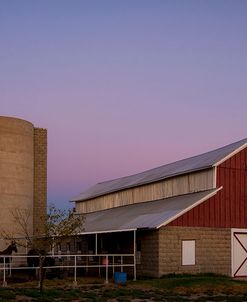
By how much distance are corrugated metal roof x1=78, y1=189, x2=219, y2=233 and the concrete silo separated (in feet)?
14.1

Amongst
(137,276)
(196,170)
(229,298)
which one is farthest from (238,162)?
(229,298)

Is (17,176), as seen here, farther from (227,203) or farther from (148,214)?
(227,203)

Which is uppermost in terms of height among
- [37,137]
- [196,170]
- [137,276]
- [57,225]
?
[37,137]

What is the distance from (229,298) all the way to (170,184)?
16362 millimetres

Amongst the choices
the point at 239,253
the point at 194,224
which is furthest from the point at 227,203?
the point at 239,253

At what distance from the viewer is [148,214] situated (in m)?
37.1

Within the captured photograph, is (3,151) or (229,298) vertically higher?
(3,151)

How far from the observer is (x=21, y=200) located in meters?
42.8

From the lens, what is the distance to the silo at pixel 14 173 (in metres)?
41.9

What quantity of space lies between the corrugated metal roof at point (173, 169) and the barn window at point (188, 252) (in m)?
4.87

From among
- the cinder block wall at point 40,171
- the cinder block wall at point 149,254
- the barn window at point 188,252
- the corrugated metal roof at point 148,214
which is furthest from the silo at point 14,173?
the barn window at point 188,252

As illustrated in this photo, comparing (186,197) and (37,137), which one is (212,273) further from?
(37,137)

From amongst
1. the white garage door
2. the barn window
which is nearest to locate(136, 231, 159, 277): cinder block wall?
the barn window

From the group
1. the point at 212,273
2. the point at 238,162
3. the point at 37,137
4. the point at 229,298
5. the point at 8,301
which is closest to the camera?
the point at 8,301
